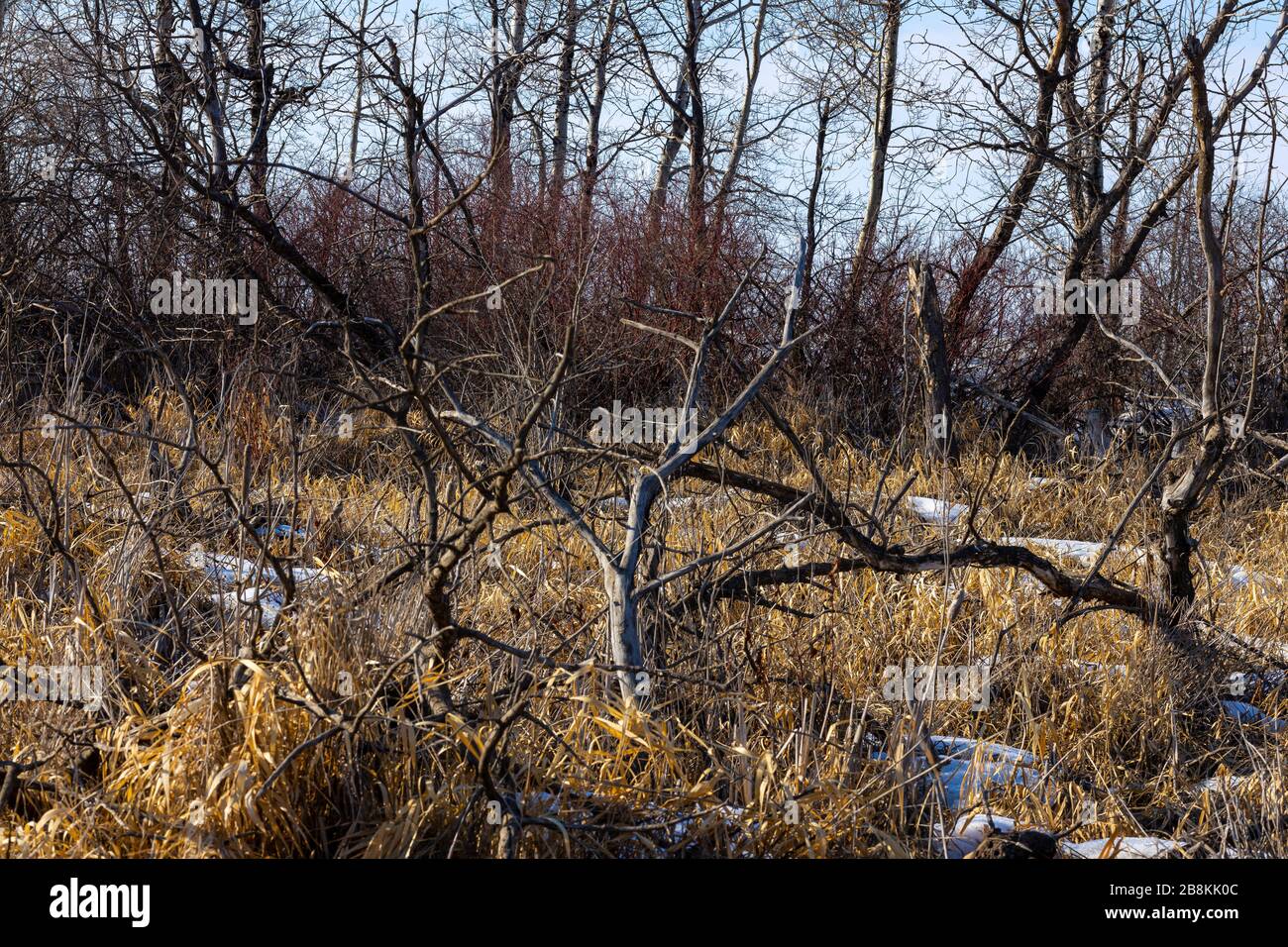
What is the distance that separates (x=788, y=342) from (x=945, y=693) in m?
1.44

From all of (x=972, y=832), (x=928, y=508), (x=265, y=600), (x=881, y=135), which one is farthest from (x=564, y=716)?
(x=881, y=135)

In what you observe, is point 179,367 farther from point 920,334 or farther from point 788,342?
point 788,342

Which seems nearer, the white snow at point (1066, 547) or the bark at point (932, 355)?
the white snow at point (1066, 547)

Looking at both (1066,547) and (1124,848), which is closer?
(1124,848)

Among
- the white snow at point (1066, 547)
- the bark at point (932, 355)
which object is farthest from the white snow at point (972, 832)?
the bark at point (932, 355)

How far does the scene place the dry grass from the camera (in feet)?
7.95

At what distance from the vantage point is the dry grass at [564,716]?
2.42 m

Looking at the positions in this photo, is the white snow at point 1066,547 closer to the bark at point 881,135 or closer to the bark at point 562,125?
the bark at point 881,135

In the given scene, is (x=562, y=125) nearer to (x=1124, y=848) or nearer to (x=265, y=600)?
(x=265, y=600)

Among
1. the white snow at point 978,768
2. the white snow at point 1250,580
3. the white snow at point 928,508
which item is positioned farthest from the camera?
the white snow at point 928,508

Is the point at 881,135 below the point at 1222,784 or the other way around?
the other way around

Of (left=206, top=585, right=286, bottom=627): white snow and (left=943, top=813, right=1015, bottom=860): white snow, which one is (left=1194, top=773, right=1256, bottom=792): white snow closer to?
(left=943, top=813, right=1015, bottom=860): white snow

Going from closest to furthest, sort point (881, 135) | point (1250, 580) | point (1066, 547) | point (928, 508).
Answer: point (1250, 580) → point (1066, 547) → point (928, 508) → point (881, 135)

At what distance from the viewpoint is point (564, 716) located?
10.1 feet
